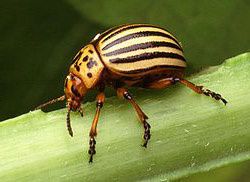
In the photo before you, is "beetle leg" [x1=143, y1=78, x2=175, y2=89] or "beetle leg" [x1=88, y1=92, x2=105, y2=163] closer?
"beetle leg" [x1=88, y1=92, x2=105, y2=163]

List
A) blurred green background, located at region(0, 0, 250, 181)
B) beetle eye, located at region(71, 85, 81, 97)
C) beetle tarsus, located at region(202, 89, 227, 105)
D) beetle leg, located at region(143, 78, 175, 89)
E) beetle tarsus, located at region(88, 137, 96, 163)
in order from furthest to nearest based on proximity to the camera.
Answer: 1. blurred green background, located at region(0, 0, 250, 181)
2. beetle eye, located at region(71, 85, 81, 97)
3. beetle leg, located at region(143, 78, 175, 89)
4. beetle tarsus, located at region(202, 89, 227, 105)
5. beetle tarsus, located at region(88, 137, 96, 163)

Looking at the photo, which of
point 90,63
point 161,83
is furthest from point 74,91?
point 161,83

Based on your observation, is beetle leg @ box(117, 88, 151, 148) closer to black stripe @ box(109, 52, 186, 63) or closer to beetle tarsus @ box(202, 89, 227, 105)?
black stripe @ box(109, 52, 186, 63)

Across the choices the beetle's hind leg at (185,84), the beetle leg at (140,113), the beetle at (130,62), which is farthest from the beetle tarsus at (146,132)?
the beetle's hind leg at (185,84)

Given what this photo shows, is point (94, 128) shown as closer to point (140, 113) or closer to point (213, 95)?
point (140, 113)

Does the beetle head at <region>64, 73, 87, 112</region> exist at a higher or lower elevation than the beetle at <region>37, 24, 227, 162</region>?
lower

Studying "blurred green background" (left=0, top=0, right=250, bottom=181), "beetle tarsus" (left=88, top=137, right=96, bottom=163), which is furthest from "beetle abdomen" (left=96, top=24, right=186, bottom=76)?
"beetle tarsus" (left=88, top=137, right=96, bottom=163)

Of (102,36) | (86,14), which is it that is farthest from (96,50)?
(86,14)

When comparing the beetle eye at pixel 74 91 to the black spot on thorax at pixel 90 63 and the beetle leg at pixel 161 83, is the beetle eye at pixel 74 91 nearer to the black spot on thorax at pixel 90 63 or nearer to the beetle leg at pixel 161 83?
the black spot on thorax at pixel 90 63
